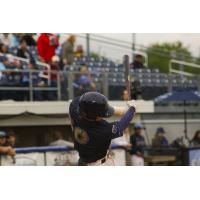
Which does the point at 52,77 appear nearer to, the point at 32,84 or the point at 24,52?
the point at 32,84

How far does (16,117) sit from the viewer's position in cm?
1305

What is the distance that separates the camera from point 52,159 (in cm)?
1061

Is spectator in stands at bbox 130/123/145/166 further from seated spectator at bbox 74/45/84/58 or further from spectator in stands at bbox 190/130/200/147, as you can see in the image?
seated spectator at bbox 74/45/84/58

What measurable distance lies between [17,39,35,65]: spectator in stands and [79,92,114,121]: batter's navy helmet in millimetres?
6439

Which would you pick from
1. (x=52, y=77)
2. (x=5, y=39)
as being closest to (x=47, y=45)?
(x=52, y=77)

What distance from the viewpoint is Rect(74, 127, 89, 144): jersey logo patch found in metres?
6.89

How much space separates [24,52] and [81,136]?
6.36m

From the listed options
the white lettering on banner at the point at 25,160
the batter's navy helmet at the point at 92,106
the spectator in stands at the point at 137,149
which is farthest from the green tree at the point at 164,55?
the batter's navy helmet at the point at 92,106

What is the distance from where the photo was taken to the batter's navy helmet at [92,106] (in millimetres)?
6561

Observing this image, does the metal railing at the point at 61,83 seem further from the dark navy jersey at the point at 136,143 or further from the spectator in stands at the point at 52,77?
the dark navy jersey at the point at 136,143
